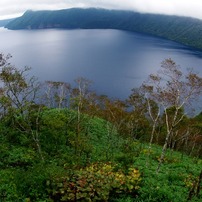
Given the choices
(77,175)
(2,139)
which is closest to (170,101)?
(77,175)

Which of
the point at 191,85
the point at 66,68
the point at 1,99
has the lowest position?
the point at 66,68

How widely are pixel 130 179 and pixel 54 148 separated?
15662 millimetres

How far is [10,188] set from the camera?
54.6 feet

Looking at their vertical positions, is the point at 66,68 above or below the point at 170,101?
below

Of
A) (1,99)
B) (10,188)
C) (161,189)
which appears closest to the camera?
(10,188)

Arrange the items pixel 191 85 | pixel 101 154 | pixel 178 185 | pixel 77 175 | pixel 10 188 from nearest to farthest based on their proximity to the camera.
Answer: pixel 10 188 < pixel 77 175 < pixel 178 185 < pixel 191 85 < pixel 101 154

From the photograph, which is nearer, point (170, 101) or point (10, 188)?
point (10, 188)

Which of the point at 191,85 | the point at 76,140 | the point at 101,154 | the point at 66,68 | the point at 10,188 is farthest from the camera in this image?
the point at 66,68

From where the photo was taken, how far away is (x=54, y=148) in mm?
33844

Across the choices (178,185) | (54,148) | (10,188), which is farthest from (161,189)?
(54,148)

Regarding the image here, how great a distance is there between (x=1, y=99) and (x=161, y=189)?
1518 centimetres

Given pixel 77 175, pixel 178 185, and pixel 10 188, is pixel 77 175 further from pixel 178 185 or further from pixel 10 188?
pixel 178 185

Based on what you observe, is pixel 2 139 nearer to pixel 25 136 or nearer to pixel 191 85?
pixel 25 136

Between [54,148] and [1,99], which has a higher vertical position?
[1,99]
